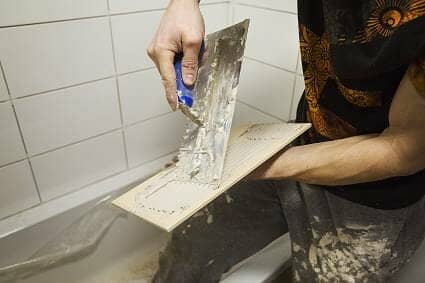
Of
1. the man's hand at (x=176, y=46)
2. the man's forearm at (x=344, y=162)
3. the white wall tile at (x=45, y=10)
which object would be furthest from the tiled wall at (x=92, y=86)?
the man's forearm at (x=344, y=162)

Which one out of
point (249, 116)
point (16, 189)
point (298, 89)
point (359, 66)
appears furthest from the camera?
point (249, 116)

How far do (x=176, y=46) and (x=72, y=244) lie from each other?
2.17 feet

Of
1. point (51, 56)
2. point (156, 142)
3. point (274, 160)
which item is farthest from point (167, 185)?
point (156, 142)

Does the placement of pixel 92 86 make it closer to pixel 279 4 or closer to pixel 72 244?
pixel 72 244

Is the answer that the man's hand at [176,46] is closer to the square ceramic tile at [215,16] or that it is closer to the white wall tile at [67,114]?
the white wall tile at [67,114]

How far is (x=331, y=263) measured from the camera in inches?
24.7

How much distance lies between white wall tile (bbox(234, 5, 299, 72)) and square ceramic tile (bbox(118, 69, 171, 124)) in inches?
12.5

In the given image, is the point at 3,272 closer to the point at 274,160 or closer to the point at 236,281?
the point at 236,281

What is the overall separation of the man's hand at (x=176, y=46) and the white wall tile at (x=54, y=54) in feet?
1.03

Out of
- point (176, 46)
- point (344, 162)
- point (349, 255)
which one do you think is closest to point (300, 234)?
point (349, 255)

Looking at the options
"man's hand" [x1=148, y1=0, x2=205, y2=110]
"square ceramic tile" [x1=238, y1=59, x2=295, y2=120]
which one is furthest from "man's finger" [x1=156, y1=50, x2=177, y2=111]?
"square ceramic tile" [x1=238, y1=59, x2=295, y2=120]

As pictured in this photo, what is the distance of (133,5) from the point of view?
856 millimetres

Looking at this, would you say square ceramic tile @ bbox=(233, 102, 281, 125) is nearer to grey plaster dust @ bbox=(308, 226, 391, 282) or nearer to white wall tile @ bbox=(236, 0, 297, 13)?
white wall tile @ bbox=(236, 0, 297, 13)

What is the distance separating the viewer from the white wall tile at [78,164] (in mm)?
883
